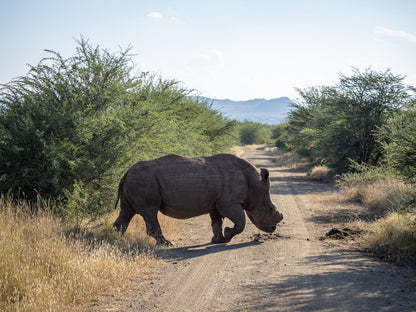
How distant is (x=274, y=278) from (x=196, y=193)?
116 inches

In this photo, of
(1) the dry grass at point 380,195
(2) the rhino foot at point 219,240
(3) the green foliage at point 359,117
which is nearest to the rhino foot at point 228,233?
(2) the rhino foot at point 219,240

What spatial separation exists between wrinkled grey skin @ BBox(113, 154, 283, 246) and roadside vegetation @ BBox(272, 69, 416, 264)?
2.53 m

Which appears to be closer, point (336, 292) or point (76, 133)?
point (336, 292)

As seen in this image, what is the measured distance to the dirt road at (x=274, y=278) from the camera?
5.15m

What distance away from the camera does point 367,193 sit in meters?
13.0

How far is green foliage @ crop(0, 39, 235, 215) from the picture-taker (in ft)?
29.1

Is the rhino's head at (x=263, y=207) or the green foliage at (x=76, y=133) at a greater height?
the green foliage at (x=76, y=133)

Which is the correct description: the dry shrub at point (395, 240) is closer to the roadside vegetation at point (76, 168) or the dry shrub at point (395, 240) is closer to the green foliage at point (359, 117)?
the roadside vegetation at point (76, 168)

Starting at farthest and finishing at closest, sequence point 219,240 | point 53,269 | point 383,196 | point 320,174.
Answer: point 320,174, point 383,196, point 219,240, point 53,269

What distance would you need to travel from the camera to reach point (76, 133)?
9.30 m

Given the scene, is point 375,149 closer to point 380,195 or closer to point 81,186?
point 380,195

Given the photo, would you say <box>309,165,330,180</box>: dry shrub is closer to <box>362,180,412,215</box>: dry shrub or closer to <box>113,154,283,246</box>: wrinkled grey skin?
<box>362,180,412,215</box>: dry shrub

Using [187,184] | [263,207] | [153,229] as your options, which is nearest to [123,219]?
[153,229]

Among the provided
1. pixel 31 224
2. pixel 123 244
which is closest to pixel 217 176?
pixel 123 244
